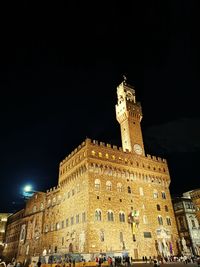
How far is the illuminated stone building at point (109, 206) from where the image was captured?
3516cm

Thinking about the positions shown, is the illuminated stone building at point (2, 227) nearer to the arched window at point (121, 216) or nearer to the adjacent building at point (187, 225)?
the arched window at point (121, 216)

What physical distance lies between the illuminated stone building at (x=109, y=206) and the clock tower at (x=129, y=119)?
0.20 meters

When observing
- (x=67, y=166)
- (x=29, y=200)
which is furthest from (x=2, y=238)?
(x=67, y=166)

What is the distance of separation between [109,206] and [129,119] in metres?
19.8

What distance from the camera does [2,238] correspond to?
2842 inches

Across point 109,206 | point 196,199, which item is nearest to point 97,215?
point 109,206

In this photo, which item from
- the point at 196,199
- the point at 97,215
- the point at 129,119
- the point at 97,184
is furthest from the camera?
the point at 196,199

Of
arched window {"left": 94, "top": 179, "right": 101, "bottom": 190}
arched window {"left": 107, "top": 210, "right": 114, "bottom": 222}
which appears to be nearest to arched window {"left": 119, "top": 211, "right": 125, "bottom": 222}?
arched window {"left": 107, "top": 210, "right": 114, "bottom": 222}

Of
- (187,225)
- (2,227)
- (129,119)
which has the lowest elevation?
(187,225)

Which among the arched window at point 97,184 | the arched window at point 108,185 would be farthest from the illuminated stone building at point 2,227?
the arched window at point 108,185

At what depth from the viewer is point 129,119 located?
4991cm

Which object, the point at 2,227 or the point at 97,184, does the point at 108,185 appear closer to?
the point at 97,184

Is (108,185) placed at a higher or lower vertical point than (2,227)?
lower

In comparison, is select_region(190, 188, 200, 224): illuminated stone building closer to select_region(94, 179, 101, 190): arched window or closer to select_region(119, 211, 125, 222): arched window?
select_region(119, 211, 125, 222): arched window
